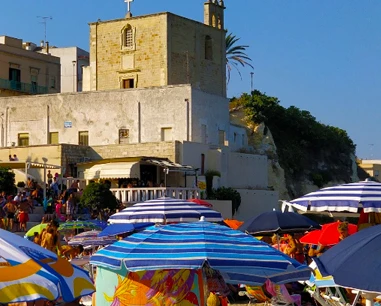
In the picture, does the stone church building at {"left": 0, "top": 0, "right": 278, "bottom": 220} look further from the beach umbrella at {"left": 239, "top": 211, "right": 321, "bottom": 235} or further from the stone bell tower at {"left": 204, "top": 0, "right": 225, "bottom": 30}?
the beach umbrella at {"left": 239, "top": 211, "right": 321, "bottom": 235}

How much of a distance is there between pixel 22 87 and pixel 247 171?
1529 cm

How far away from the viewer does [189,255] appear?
1073 centimetres

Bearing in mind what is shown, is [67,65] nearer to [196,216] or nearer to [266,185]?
[266,185]

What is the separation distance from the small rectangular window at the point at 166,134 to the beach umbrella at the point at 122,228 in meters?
24.9

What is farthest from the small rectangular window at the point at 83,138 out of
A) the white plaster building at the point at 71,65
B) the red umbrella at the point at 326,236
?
the red umbrella at the point at 326,236

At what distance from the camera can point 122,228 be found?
20.1 metres

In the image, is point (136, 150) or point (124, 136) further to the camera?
point (124, 136)

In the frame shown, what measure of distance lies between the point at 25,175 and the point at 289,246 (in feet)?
77.4

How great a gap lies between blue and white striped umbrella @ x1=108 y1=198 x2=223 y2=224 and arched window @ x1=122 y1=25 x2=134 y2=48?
31.1 metres

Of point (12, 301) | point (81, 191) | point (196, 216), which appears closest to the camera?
point (12, 301)

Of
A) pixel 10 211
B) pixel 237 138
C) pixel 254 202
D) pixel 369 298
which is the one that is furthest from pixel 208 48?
pixel 369 298

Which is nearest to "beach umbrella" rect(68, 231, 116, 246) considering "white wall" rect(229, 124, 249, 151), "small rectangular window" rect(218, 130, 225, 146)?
"small rectangular window" rect(218, 130, 225, 146)

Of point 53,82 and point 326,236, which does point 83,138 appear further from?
point 326,236

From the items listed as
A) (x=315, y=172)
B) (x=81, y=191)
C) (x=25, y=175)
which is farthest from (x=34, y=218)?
(x=315, y=172)
